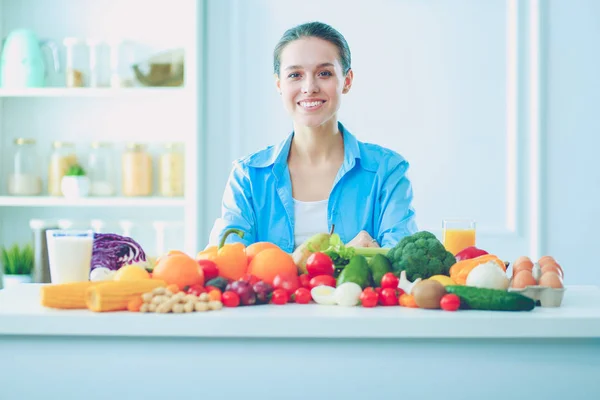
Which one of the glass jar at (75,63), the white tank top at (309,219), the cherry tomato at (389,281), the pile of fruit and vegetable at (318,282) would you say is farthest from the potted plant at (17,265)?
the cherry tomato at (389,281)

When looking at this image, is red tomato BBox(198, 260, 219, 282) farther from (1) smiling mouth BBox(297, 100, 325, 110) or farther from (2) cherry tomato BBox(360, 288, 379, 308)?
(1) smiling mouth BBox(297, 100, 325, 110)

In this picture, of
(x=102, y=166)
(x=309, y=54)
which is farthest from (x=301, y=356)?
(x=102, y=166)

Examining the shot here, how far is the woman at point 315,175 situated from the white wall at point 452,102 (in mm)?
1150

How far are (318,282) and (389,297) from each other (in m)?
0.15

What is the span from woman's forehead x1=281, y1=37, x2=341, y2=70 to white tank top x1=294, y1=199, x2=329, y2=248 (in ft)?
1.43

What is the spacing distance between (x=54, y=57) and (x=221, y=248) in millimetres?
2536

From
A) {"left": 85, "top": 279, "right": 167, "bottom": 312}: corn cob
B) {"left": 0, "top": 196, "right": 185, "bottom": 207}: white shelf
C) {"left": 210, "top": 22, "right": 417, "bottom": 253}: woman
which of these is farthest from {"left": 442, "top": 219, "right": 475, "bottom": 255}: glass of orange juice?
{"left": 0, "top": 196, "right": 185, "bottom": 207}: white shelf

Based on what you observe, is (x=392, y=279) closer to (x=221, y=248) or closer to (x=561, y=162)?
(x=221, y=248)

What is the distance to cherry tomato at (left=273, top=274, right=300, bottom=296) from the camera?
1.45m

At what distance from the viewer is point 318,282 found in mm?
1462

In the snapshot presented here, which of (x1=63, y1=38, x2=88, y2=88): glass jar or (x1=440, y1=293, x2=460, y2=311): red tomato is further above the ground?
(x1=63, y1=38, x2=88, y2=88): glass jar

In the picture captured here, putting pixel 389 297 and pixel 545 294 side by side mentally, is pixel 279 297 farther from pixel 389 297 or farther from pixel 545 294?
pixel 545 294

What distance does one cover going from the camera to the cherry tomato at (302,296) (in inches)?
56.0

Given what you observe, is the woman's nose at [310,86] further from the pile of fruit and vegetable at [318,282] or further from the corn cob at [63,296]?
the corn cob at [63,296]
